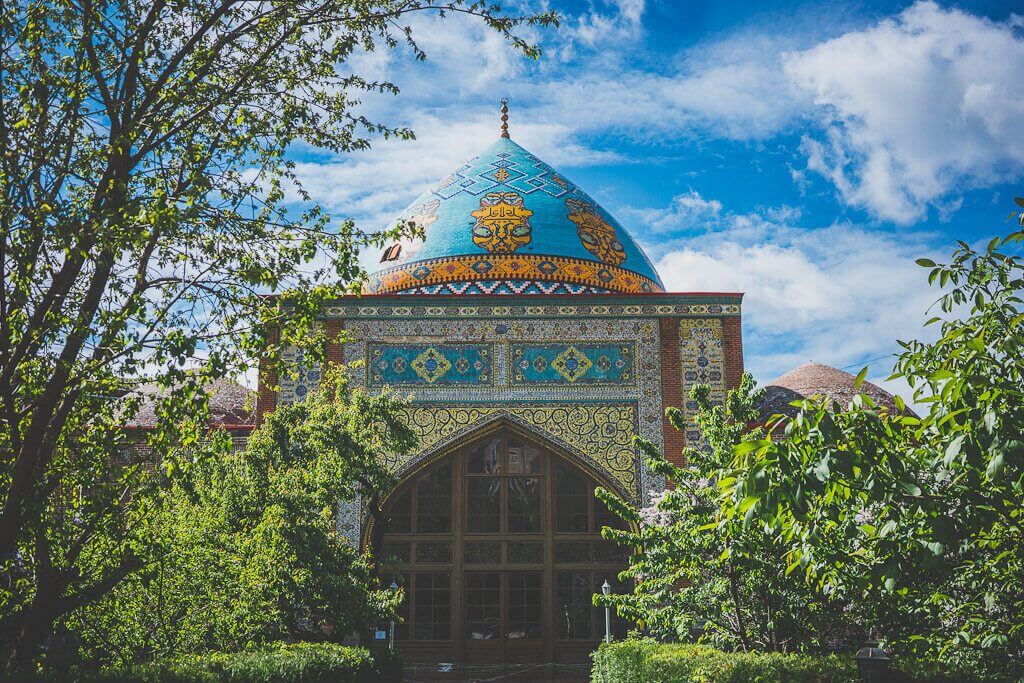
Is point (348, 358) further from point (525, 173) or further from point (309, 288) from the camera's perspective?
point (309, 288)

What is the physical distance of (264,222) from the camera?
23.0ft

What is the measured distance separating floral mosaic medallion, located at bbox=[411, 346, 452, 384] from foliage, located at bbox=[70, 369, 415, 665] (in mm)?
1514

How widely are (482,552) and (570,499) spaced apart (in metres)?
1.69

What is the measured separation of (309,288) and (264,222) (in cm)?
56

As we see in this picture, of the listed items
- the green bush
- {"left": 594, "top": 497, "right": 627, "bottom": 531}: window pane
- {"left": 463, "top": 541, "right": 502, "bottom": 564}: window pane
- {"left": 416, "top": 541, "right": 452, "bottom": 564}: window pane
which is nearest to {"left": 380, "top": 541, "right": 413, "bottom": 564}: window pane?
{"left": 416, "top": 541, "right": 452, "bottom": 564}: window pane

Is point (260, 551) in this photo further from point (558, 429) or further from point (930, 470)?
point (558, 429)

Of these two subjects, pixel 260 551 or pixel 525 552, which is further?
pixel 525 552

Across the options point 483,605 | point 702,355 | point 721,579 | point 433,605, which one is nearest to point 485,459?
point 483,605

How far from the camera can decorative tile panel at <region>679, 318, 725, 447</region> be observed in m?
16.8

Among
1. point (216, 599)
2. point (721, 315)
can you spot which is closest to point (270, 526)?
point (216, 599)

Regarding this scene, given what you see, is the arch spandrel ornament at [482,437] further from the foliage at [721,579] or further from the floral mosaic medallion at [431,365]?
the foliage at [721,579]

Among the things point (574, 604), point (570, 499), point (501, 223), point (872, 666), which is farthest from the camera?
point (501, 223)

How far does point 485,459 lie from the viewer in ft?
55.5

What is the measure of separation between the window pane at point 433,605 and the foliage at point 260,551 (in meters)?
1.69
